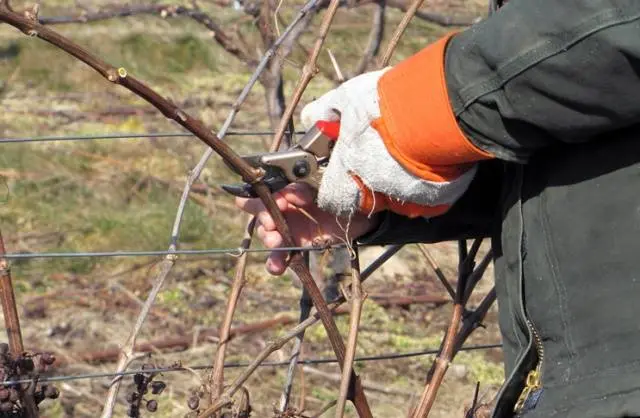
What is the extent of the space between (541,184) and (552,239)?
85 mm

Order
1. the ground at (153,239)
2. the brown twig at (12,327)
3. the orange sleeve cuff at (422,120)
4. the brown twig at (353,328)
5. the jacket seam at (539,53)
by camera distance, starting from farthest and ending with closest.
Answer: the ground at (153,239) → the brown twig at (12,327) → the brown twig at (353,328) → the orange sleeve cuff at (422,120) → the jacket seam at (539,53)

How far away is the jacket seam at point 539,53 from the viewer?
4.97 feet

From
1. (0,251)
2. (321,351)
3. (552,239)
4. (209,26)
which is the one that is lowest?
(552,239)

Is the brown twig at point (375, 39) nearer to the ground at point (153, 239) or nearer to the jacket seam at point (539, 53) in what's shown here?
the ground at point (153, 239)

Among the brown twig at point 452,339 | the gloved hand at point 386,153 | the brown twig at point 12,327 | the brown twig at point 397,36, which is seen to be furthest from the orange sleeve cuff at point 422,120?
the brown twig at point 12,327

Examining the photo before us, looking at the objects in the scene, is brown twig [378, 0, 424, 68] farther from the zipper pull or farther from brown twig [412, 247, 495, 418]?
the zipper pull

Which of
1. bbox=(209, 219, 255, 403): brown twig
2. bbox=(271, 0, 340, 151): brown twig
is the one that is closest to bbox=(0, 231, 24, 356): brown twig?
bbox=(209, 219, 255, 403): brown twig

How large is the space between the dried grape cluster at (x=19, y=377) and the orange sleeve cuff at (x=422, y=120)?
0.96m

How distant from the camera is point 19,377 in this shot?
7.62ft

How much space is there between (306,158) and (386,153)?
0.53 feet

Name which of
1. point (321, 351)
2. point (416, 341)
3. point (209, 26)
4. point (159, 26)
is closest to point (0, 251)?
point (209, 26)

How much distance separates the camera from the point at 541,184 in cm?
175

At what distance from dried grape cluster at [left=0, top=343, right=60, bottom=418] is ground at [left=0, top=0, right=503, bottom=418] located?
1.50 metres

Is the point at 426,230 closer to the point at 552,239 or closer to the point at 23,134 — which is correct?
the point at 552,239
